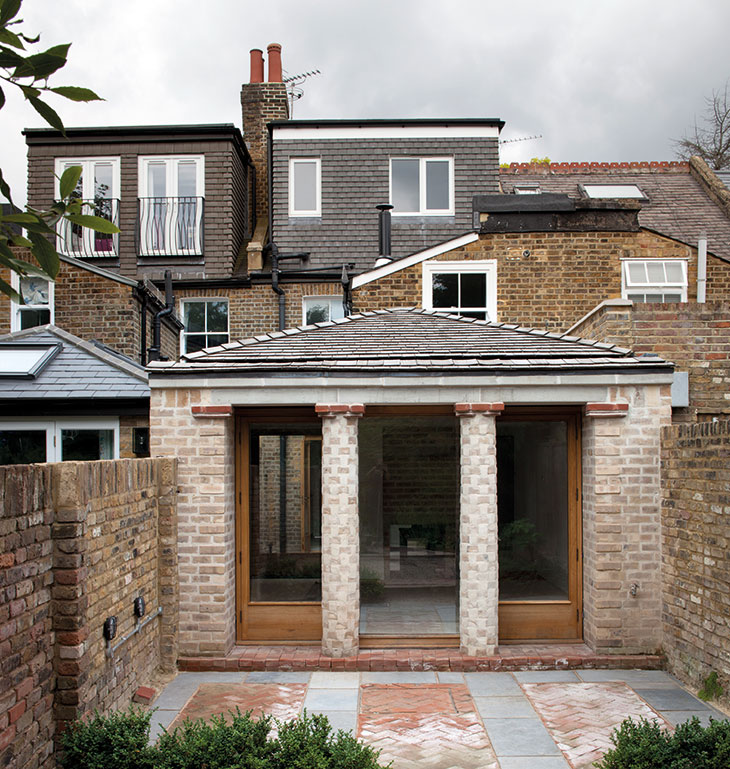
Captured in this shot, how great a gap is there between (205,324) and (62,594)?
461 inches

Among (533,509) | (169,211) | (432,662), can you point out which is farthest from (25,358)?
(533,509)

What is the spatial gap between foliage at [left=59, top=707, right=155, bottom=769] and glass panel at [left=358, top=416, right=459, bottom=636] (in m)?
4.01

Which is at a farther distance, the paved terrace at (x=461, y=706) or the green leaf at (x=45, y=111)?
the paved terrace at (x=461, y=706)

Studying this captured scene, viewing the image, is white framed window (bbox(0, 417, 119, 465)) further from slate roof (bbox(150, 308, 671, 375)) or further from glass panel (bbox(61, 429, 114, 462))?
slate roof (bbox(150, 308, 671, 375))

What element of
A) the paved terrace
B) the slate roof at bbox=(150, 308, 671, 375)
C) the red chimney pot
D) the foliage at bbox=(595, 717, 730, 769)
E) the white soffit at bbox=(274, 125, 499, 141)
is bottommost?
the paved terrace

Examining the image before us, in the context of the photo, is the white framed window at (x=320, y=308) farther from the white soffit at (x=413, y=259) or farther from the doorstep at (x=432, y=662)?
the doorstep at (x=432, y=662)

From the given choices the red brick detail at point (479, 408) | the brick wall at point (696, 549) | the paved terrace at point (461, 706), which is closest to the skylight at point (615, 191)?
the brick wall at point (696, 549)

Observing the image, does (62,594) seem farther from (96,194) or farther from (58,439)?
(96,194)

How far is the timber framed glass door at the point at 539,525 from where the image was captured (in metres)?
8.82

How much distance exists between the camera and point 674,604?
26.0ft

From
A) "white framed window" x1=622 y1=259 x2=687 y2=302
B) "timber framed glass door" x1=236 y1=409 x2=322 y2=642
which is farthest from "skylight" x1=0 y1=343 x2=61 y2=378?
"white framed window" x1=622 y1=259 x2=687 y2=302

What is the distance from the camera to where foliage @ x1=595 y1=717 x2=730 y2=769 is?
4891 millimetres

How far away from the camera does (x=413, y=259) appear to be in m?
14.1

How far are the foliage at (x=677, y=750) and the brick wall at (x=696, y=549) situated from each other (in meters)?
1.90
